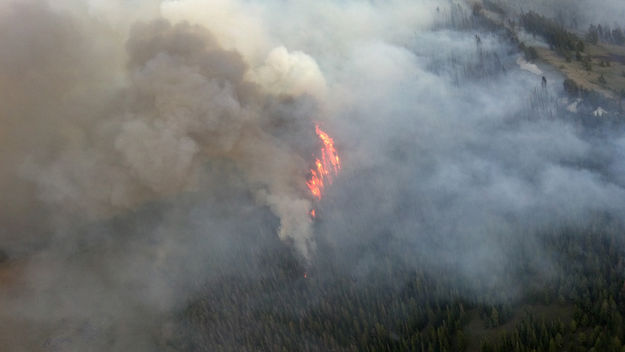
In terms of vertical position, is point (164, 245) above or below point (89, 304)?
above

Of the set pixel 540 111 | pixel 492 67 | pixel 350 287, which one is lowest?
pixel 350 287

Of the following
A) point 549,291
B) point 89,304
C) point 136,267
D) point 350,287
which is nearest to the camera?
point 549,291

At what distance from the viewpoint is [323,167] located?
356 feet

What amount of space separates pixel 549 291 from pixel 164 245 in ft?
263

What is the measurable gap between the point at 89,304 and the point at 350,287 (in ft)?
190

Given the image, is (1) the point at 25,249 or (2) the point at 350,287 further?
(1) the point at 25,249

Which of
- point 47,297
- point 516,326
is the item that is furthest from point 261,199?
point 516,326

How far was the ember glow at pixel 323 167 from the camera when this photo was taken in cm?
10403

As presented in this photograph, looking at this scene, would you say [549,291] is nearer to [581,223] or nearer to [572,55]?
[581,223]

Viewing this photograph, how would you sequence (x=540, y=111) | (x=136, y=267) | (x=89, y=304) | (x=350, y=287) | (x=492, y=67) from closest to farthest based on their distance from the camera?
(x=350, y=287) < (x=89, y=304) < (x=136, y=267) < (x=540, y=111) < (x=492, y=67)

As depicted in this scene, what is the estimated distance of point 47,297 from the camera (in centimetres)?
9988

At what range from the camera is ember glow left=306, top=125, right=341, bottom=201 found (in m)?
104

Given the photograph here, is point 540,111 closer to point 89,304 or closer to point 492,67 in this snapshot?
point 492,67

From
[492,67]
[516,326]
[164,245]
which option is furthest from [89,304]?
[492,67]
